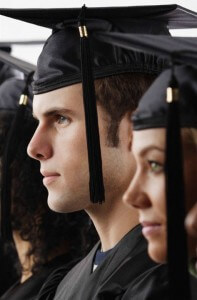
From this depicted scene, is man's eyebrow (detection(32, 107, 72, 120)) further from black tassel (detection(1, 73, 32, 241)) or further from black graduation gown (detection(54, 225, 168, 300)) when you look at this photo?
black tassel (detection(1, 73, 32, 241))

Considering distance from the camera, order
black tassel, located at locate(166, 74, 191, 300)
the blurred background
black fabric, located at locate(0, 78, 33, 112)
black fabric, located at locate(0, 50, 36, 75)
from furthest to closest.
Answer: the blurred background < black fabric, located at locate(0, 78, 33, 112) < black fabric, located at locate(0, 50, 36, 75) < black tassel, located at locate(166, 74, 191, 300)

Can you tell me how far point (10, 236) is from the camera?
243cm

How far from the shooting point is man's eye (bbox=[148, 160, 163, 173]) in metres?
1.55

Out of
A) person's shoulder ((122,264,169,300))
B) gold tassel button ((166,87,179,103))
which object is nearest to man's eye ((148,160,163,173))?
gold tassel button ((166,87,179,103))

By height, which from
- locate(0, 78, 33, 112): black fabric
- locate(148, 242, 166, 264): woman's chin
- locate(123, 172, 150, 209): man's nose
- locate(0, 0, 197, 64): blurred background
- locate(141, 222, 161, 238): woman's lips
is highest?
locate(0, 0, 197, 64): blurred background

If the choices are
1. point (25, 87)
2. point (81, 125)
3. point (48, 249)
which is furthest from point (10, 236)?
point (81, 125)

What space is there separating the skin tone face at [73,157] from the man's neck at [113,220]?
2 centimetres

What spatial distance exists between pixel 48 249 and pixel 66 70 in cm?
70

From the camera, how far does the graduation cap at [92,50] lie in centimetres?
193

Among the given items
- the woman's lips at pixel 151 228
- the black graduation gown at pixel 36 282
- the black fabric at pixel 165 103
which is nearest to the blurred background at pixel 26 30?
the black graduation gown at pixel 36 282

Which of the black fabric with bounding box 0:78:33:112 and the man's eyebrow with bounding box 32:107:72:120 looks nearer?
the man's eyebrow with bounding box 32:107:72:120

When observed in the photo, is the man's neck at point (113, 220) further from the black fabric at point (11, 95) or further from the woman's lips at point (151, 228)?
the black fabric at point (11, 95)

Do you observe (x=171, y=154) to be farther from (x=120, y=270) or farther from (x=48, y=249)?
(x=48, y=249)

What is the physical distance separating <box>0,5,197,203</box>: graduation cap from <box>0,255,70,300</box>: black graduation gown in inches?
25.2
